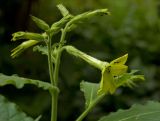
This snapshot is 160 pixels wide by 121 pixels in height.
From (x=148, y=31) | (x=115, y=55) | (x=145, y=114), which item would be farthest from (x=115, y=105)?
(x=145, y=114)

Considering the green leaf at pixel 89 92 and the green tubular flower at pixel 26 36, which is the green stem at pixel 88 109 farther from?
the green tubular flower at pixel 26 36

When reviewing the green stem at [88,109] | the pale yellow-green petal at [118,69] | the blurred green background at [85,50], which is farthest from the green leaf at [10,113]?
the blurred green background at [85,50]

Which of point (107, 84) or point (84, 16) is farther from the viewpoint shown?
point (84, 16)

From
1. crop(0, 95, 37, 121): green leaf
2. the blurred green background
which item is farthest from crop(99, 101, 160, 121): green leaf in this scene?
the blurred green background

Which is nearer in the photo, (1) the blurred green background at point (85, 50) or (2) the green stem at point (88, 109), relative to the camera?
(2) the green stem at point (88, 109)

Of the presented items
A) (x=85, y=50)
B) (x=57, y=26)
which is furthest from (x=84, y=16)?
(x=85, y=50)

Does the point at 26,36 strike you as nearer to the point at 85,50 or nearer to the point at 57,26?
the point at 57,26
